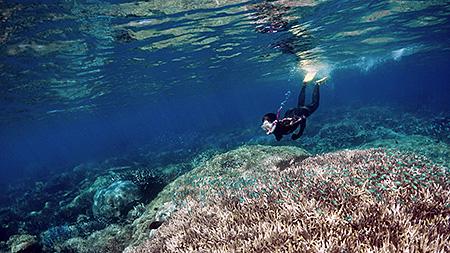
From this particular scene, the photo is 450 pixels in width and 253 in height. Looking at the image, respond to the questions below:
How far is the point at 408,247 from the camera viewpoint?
Result: 2979mm

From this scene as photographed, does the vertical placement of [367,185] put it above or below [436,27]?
above

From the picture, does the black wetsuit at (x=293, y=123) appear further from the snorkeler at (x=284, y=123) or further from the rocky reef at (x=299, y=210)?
the rocky reef at (x=299, y=210)

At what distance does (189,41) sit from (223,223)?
1807 centimetres

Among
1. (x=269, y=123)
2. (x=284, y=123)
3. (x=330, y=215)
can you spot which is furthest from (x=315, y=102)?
(x=330, y=215)

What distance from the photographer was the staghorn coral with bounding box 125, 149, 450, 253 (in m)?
3.33

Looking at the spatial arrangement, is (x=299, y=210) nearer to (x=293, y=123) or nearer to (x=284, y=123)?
(x=284, y=123)

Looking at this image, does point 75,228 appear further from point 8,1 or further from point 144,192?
point 8,1

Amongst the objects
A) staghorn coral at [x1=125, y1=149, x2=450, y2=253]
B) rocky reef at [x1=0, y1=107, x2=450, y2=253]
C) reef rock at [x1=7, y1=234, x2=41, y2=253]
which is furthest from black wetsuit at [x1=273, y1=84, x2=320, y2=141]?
reef rock at [x1=7, y1=234, x2=41, y2=253]

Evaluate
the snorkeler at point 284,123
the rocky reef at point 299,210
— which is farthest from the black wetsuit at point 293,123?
the rocky reef at point 299,210

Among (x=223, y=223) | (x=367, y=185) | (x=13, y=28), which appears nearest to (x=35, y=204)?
(x=13, y=28)

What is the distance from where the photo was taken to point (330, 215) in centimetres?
404

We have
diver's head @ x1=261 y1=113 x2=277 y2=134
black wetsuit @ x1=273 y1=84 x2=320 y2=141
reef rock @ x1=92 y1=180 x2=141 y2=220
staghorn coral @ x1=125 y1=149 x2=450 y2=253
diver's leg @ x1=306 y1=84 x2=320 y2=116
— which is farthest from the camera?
reef rock @ x1=92 y1=180 x2=141 y2=220

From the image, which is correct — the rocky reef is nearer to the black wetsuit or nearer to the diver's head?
the black wetsuit

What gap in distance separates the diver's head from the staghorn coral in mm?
1362
